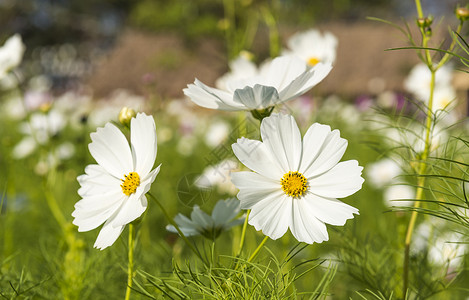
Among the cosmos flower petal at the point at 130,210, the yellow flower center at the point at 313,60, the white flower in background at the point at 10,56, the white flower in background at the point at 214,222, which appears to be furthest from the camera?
the yellow flower center at the point at 313,60

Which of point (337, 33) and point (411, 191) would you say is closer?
point (411, 191)

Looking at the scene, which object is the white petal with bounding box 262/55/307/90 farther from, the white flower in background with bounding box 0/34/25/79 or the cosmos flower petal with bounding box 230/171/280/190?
the white flower in background with bounding box 0/34/25/79

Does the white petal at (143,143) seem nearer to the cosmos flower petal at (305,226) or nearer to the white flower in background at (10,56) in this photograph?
the cosmos flower petal at (305,226)

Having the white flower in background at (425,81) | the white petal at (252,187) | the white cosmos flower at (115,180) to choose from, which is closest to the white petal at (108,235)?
the white cosmos flower at (115,180)

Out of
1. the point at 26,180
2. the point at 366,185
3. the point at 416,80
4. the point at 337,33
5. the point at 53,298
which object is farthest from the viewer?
the point at 337,33

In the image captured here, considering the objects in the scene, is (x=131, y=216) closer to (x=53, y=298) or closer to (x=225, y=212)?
(x=225, y=212)

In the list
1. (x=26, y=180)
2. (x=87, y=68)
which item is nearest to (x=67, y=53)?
(x=87, y=68)
